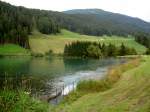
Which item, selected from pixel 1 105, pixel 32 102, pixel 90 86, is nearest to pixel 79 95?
pixel 90 86

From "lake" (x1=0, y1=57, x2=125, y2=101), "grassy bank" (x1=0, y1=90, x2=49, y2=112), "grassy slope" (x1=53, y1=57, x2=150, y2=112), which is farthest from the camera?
"lake" (x1=0, y1=57, x2=125, y2=101)

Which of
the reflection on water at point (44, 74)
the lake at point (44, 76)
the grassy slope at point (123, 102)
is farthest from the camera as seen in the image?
the reflection on water at point (44, 74)

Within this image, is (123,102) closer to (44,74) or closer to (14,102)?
(14,102)

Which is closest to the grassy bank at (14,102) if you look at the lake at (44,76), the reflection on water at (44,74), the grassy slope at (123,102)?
the lake at (44,76)

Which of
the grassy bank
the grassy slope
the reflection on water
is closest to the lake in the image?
the reflection on water

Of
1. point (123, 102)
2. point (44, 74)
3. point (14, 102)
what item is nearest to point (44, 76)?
point (44, 74)

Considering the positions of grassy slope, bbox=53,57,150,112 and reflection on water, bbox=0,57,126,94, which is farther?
reflection on water, bbox=0,57,126,94

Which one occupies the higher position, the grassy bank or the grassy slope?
the grassy bank

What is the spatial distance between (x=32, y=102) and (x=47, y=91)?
34.5 metres

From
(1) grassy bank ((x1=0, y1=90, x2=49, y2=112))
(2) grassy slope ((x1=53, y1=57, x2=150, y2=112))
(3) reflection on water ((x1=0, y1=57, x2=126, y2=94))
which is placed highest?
(1) grassy bank ((x1=0, y1=90, x2=49, y2=112))

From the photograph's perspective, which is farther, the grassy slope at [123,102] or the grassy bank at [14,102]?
the grassy slope at [123,102]

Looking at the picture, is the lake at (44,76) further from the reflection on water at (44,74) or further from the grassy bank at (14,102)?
the grassy bank at (14,102)

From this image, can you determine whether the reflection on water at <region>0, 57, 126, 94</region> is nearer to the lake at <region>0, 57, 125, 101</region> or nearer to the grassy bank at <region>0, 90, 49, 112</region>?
the lake at <region>0, 57, 125, 101</region>

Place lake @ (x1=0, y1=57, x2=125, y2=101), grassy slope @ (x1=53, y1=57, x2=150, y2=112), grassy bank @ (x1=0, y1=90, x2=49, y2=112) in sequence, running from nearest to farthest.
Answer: grassy bank @ (x1=0, y1=90, x2=49, y2=112)
grassy slope @ (x1=53, y1=57, x2=150, y2=112)
lake @ (x1=0, y1=57, x2=125, y2=101)
